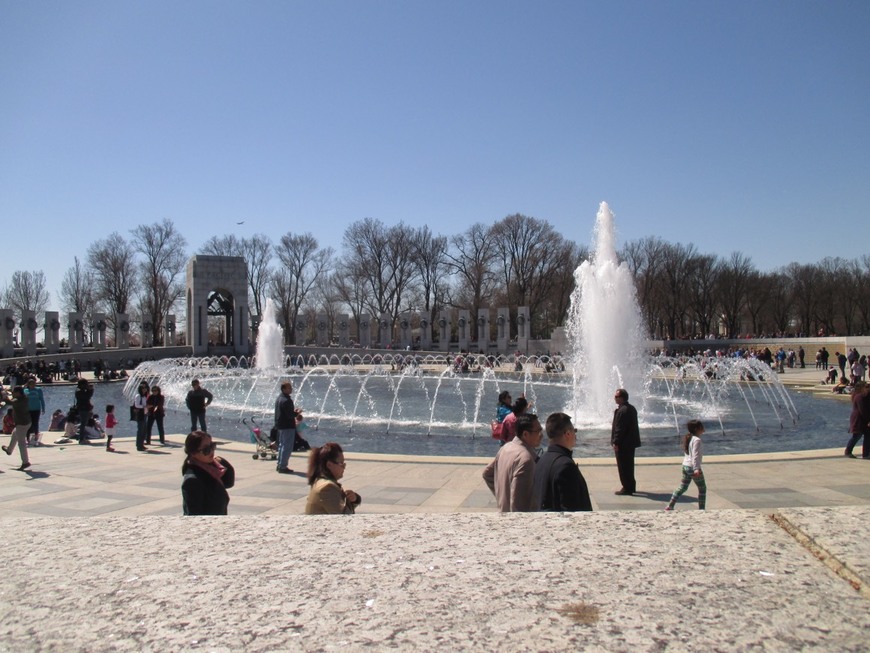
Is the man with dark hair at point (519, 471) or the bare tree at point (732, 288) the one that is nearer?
the man with dark hair at point (519, 471)

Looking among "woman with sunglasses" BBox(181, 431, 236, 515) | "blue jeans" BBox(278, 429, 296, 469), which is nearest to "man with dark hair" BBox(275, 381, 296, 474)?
"blue jeans" BBox(278, 429, 296, 469)

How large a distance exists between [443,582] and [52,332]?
205 feet

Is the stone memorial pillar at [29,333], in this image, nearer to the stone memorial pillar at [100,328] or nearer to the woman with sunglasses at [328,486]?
the stone memorial pillar at [100,328]

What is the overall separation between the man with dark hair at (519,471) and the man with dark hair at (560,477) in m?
0.07

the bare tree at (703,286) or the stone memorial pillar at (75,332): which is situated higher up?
the bare tree at (703,286)

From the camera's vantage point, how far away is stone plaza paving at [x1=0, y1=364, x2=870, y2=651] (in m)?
1.72

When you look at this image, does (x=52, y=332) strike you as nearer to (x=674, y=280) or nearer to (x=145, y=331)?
(x=145, y=331)

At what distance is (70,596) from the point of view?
2086 millimetres

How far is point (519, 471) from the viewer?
4383mm

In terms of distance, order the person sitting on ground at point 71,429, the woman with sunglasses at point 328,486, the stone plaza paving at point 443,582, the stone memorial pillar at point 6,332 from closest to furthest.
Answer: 1. the stone plaza paving at point 443,582
2. the woman with sunglasses at point 328,486
3. the person sitting on ground at point 71,429
4. the stone memorial pillar at point 6,332

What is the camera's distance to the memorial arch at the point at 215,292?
59.7m

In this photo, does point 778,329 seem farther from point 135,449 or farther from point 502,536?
point 502,536

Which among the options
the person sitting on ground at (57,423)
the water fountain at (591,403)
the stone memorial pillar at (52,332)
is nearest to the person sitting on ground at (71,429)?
the person sitting on ground at (57,423)

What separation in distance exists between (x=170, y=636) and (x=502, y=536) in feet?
4.30
